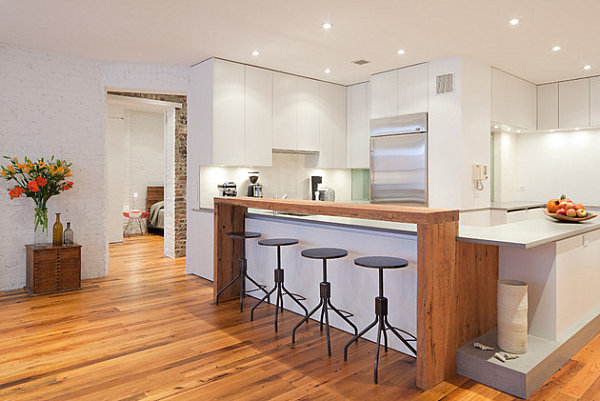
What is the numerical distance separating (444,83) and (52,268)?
4.91m

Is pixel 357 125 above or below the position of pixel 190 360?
above

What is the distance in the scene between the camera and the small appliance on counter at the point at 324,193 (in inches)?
250

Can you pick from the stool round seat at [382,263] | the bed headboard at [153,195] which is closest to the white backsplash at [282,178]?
the stool round seat at [382,263]

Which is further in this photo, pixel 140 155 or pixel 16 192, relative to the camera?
pixel 140 155

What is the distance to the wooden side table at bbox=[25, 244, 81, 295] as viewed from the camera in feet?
14.8

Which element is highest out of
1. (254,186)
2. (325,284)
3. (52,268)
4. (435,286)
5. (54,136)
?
(54,136)

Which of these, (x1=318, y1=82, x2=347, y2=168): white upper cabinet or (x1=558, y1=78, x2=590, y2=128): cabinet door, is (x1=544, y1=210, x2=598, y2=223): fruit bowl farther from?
(x1=318, y1=82, x2=347, y2=168): white upper cabinet

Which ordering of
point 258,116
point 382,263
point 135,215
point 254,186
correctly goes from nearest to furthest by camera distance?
point 382,263 → point 258,116 → point 254,186 → point 135,215

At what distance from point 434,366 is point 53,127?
4.82m

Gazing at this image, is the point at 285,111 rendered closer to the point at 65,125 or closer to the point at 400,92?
the point at 400,92

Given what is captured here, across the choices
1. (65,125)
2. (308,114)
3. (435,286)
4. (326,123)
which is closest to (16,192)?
(65,125)

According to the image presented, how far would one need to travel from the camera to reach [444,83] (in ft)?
16.3

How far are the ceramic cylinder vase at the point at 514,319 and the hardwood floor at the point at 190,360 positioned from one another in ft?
0.88

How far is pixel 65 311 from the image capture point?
156 inches
